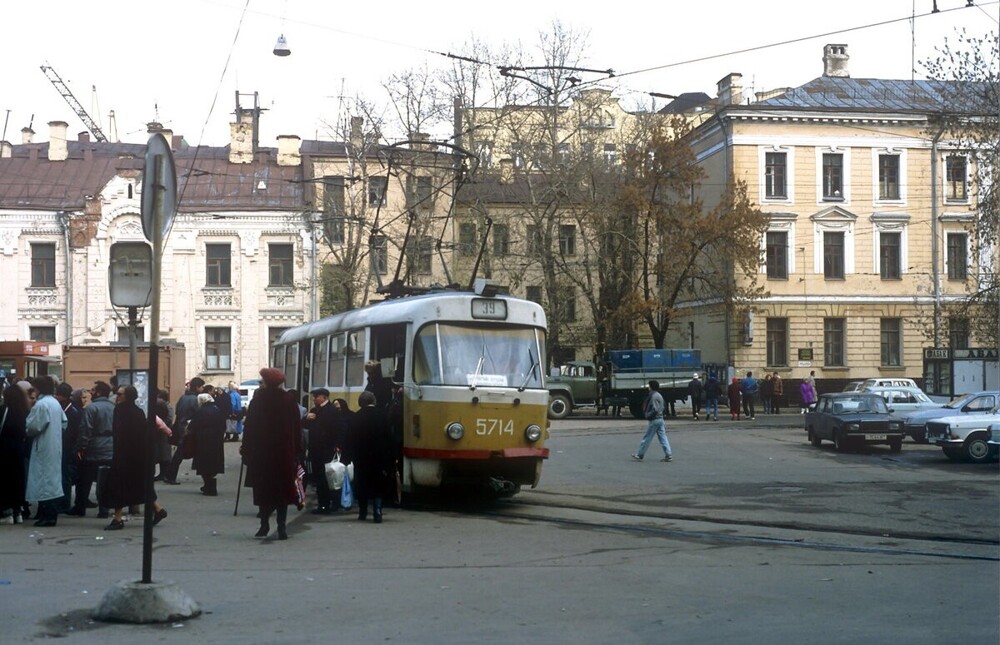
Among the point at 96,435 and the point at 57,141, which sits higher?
the point at 57,141

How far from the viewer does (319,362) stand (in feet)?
70.9

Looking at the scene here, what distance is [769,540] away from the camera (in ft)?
42.6

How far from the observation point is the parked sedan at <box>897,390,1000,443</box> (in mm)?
26688

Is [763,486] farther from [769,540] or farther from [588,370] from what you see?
[588,370]

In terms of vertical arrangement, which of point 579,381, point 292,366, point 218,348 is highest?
point 218,348

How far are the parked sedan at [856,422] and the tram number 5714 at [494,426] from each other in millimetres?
14482

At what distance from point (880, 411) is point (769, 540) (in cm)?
1659

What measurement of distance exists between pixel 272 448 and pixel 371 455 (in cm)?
202

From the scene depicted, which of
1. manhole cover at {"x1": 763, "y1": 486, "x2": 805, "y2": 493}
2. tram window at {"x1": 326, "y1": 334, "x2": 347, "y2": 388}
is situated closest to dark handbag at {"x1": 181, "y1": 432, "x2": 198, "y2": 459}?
tram window at {"x1": 326, "y1": 334, "x2": 347, "y2": 388}

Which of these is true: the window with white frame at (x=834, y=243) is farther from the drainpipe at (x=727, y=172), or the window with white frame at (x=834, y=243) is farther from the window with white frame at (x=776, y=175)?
the drainpipe at (x=727, y=172)

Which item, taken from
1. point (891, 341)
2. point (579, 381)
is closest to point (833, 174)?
point (891, 341)

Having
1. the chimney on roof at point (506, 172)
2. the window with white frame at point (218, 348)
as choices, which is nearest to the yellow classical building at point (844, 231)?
the chimney on roof at point (506, 172)

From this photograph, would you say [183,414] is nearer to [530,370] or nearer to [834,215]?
[530,370]

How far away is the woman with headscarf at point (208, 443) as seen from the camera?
60.5ft
